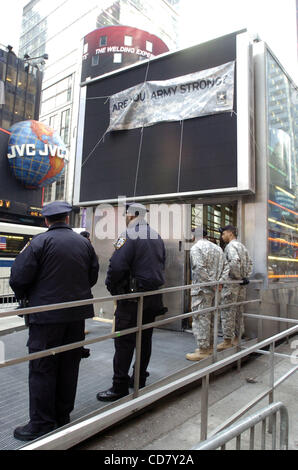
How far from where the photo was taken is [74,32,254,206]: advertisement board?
5.31 m

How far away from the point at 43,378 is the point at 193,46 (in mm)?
5995

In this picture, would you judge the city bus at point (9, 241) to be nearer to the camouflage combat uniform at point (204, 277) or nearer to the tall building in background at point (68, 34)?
the camouflage combat uniform at point (204, 277)

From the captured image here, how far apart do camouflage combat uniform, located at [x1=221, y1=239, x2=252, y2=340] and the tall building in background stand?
30418mm

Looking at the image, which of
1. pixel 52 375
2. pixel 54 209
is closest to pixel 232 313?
pixel 52 375

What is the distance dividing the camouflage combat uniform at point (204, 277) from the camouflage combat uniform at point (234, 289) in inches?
4.9

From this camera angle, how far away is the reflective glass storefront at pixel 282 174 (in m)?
5.54

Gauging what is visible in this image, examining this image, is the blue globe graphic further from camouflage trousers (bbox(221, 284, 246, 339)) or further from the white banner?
camouflage trousers (bbox(221, 284, 246, 339))

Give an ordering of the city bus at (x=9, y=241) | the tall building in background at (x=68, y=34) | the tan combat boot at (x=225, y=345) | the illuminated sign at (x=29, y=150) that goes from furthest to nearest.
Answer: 1. the tall building in background at (x=68, y=34)
2. the illuminated sign at (x=29, y=150)
3. the city bus at (x=9, y=241)
4. the tan combat boot at (x=225, y=345)

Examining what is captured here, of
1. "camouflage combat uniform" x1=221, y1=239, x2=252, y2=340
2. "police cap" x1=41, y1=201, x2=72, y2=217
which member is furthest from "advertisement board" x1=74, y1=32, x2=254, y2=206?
"police cap" x1=41, y1=201, x2=72, y2=217

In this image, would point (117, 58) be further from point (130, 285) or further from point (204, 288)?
point (130, 285)

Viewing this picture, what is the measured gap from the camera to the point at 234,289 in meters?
4.74

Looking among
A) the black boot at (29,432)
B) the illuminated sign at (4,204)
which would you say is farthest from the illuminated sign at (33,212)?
the black boot at (29,432)

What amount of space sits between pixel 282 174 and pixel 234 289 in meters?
2.65
